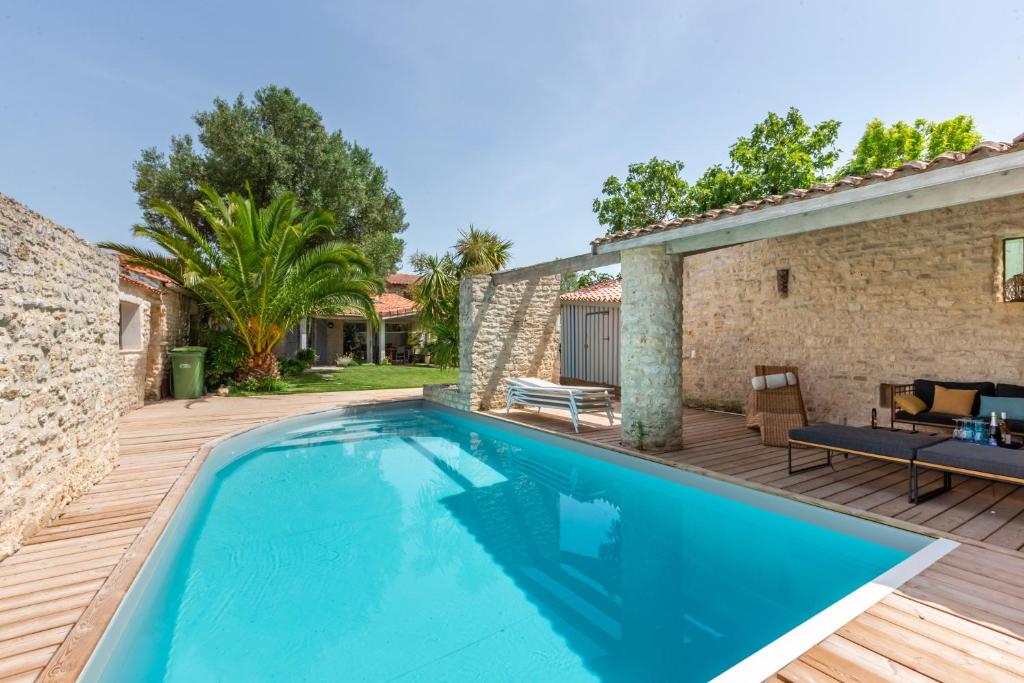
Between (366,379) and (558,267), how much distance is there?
1021cm

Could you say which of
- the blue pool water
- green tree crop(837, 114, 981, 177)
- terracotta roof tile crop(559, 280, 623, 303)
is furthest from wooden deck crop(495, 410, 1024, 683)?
green tree crop(837, 114, 981, 177)

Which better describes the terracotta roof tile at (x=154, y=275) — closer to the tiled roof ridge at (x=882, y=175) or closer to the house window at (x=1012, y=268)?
the tiled roof ridge at (x=882, y=175)

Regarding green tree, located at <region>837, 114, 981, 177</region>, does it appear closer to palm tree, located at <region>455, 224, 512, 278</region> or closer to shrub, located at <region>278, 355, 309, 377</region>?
palm tree, located at <region>455, 224, 512, 278</region>

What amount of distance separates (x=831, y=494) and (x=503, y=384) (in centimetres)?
689

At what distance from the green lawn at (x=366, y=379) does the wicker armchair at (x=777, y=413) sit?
8461 millimetres

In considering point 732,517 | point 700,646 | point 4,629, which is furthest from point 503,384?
point 4,629

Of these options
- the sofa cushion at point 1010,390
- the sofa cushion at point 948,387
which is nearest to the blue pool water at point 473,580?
the sofa cushion at point 948,387

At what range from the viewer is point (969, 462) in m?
3.94

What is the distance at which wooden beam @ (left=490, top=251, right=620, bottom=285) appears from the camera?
757cm

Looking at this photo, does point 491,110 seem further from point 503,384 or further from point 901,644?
point 901,644

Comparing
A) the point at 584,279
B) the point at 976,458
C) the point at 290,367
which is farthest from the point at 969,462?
the point at 584,279

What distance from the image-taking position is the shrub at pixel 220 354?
1287cm

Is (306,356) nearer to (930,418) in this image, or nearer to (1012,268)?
(930,418)

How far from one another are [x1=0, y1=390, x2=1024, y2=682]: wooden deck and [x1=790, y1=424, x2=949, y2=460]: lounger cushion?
0.44 metres
